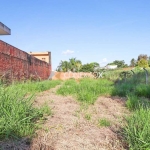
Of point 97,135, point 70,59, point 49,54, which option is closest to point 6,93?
point 97,135

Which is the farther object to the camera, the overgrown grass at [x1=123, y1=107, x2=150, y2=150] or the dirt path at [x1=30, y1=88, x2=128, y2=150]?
the dirt path at [x1=30, y1=88, x2=128, y2=150]

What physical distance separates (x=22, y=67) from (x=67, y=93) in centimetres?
504

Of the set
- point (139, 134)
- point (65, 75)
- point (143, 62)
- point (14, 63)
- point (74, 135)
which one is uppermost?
point (143, 62)

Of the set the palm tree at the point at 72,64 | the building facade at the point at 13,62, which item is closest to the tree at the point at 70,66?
the palm tree at the point at 72,64

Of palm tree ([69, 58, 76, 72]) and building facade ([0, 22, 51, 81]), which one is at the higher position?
palm tree ([69, 58, 76, 72])

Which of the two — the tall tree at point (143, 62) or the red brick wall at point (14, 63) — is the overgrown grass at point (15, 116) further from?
the tall tree at point (143, 62)

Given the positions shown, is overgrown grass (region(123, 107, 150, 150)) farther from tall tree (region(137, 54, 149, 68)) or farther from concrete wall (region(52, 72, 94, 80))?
tall tree (region(137, 54, 149, 68))

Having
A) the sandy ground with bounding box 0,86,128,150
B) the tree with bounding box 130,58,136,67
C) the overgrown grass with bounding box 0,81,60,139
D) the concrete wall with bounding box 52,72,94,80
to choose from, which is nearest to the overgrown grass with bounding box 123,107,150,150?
the sandy ground with bounding box 0,86,128,150

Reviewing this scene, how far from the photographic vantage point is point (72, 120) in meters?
3.16

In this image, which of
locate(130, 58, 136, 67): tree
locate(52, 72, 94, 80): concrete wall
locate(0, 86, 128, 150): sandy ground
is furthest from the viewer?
locate(130, 58, 136, 67): tree

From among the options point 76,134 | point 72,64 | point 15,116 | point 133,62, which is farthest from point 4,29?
point 133,62

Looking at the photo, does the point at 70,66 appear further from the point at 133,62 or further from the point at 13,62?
the point at 13,62

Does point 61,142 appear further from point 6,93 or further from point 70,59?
point 70,59

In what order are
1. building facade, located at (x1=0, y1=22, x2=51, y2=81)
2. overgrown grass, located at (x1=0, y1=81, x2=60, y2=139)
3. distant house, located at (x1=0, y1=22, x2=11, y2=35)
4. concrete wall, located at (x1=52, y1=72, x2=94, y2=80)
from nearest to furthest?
overgrown grass, located at (x1=0, y1=81, x2=60, y2=139) < building facade, located at (x1=0, y1=22, x2=51, y2=81) < distant house, located at (x1=0, y1=22, x2=11, y2=35) < concrete wall, located at (x1=52, y1=72, x2=94, y2=80)
